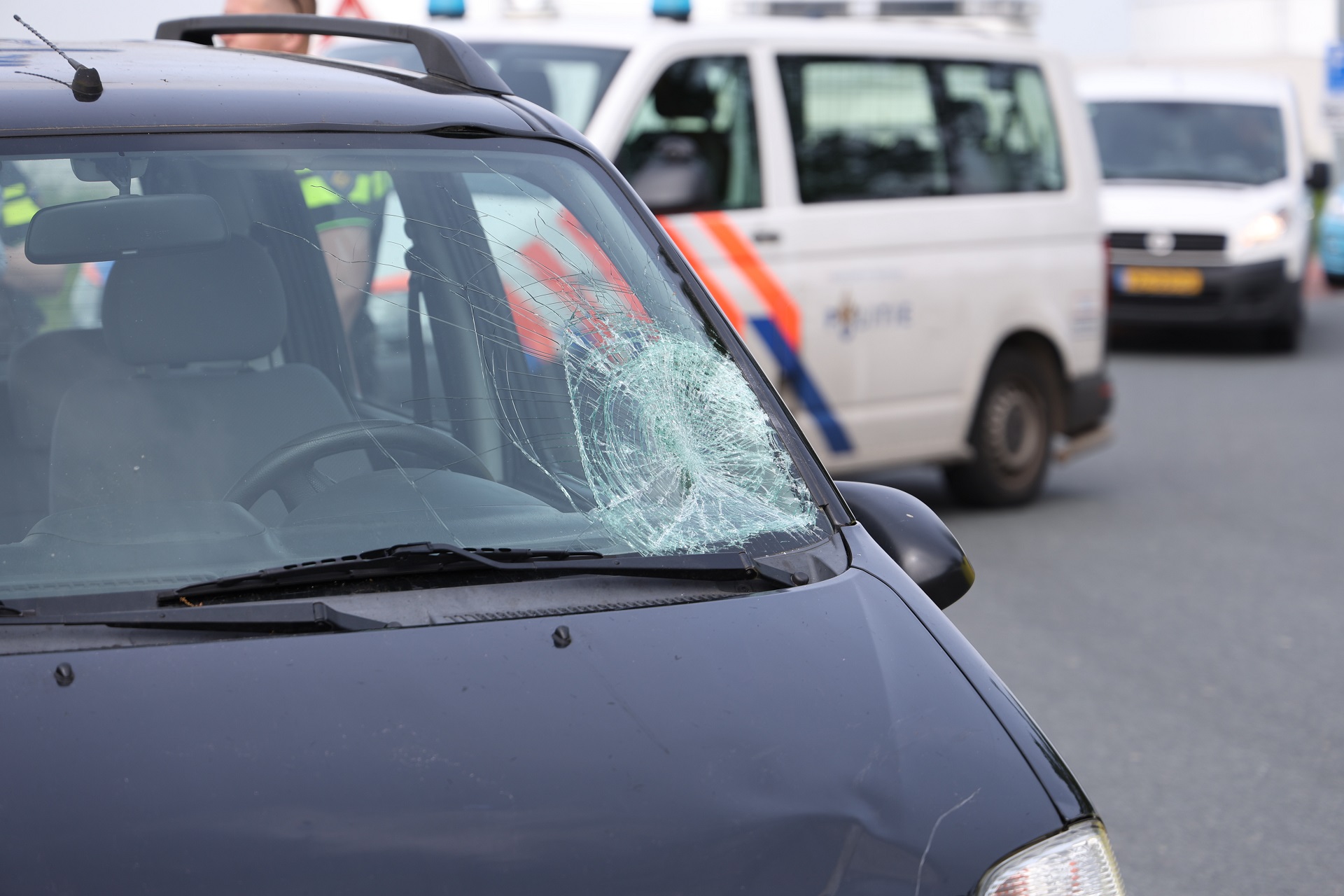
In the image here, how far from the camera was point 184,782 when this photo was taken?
1.71 metres

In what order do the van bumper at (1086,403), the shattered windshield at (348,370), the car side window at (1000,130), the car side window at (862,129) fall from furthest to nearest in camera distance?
the van bumper at (1086,403), the car side window at (1000,130), the car side window at (862,129), the shattered windshield at (348,370)

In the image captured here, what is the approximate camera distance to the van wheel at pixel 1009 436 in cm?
742

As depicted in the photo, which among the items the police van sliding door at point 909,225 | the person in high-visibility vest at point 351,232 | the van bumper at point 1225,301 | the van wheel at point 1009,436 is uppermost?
the person in high-visibility vest at point 351,232

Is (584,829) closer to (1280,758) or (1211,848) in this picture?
(1211,848)

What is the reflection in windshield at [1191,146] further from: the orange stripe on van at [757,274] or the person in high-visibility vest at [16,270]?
the person in high-visibility vest at [16,270]

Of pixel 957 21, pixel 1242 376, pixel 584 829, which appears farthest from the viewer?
pixel 1242 376

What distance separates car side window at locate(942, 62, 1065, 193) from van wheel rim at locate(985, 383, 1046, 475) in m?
0.94

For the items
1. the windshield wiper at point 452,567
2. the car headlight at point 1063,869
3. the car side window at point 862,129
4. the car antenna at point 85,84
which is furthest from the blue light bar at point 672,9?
the car headlight at point 1063,869

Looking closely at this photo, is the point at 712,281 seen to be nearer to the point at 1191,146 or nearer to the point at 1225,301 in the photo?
the point at 1225,301

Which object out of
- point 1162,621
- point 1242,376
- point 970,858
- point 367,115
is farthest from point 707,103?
point 1242,376

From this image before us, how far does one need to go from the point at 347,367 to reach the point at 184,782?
91 cm

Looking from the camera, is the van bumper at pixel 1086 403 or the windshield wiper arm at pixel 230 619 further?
the van bumper at pixel 1086 403

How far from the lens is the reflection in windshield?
13.1 metres

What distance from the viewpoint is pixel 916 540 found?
244cm
